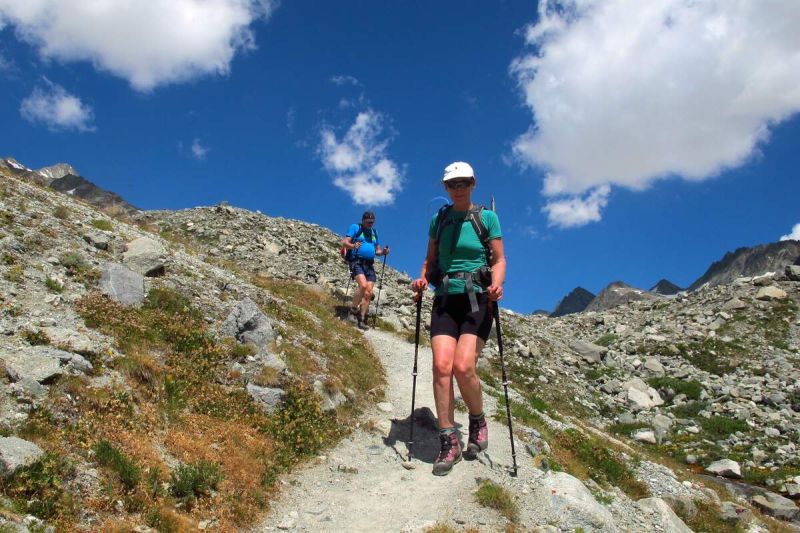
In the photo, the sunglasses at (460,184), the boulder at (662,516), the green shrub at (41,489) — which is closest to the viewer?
the green shrub at (41,489)

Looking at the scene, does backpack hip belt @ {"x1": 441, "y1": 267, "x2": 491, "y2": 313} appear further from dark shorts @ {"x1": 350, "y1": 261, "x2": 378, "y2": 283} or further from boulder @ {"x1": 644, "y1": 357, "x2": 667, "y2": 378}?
boulder @ {"x1": 644, "y1": 357, "x2": 667, "y2": 378}

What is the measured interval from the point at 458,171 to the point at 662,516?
280 inches

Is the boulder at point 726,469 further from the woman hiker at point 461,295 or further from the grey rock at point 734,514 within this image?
the woman hiker at point 461,295

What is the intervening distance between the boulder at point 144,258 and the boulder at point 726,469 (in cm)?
1909

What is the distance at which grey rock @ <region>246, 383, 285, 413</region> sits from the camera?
10328 millimetres

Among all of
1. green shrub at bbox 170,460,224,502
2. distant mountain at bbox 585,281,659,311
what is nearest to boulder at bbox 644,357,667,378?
green shrub at bbox 170,460,224,502

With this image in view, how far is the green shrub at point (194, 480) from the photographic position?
699cm

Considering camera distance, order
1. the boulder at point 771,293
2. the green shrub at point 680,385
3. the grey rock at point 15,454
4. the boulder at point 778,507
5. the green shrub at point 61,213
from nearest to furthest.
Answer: the grey rock at point 15,454 < the boulder at point 778,507 < the green shrub at point 61,213 < the green shrub at point 680,385 < the boulder at point 771,293

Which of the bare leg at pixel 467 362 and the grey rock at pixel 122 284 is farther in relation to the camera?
the grey rock at pixel 122 284

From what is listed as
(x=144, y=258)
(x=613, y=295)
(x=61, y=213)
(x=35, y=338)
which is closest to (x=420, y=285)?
(x=35, y=338)

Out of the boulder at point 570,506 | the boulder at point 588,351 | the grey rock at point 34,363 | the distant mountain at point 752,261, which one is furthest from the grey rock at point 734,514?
the distant mountain at point 752,261

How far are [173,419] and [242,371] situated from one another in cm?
248

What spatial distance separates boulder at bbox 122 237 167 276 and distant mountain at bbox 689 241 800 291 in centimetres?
13086

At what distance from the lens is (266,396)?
1049 cm
